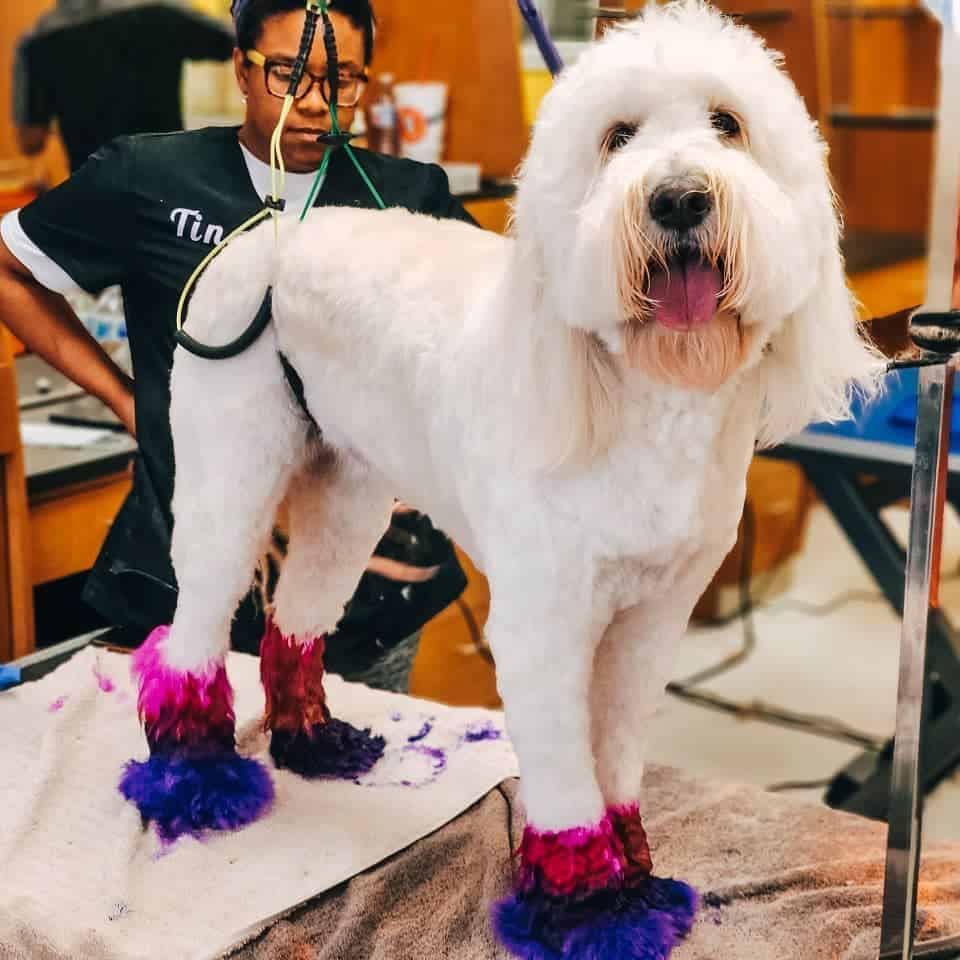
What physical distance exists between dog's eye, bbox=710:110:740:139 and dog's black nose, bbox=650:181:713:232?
0.07 meters

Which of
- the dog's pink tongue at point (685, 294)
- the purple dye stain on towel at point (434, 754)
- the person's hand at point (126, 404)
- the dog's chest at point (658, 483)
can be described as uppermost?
the dog's pink tongue at point (685, 294)

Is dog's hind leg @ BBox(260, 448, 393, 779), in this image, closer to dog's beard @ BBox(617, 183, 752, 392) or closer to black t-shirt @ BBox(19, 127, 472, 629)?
black t-shirt @ BBox(19, 127, 472, 629)

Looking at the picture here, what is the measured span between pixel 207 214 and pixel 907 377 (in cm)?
127

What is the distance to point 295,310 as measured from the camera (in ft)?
3.59

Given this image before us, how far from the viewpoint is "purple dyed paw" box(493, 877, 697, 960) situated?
997 mm

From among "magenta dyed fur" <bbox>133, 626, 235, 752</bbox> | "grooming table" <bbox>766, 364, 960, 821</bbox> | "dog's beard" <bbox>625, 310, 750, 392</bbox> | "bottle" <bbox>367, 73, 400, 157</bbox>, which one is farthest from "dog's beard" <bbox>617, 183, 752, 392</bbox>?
"bottle" <bbox>367, 73, 400, 157</bbox>

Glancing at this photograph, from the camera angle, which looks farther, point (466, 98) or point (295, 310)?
point (466, 98)

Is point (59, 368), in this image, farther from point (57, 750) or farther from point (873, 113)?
point (873, 113)

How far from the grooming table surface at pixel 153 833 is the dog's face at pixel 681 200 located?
0.60 m

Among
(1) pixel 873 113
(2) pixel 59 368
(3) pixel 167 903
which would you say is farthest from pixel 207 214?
(1) pixel 873 113

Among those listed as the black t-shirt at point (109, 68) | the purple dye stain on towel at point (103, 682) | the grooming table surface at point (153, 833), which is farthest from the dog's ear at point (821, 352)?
the black t-shirt at point (109, 68)

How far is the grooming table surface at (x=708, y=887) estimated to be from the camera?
1.09 meters

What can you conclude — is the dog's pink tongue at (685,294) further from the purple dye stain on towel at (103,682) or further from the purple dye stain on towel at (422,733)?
the purple dye stain on towel at (103,682)

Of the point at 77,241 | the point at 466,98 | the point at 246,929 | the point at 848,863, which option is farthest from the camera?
the point at 466,98
